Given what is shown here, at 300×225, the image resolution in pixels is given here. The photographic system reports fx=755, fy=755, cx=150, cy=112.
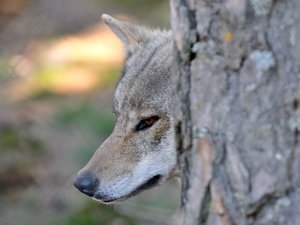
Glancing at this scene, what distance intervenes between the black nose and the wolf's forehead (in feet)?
1.34

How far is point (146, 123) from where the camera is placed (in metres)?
3.73

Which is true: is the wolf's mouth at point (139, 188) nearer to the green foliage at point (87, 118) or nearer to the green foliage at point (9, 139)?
the green foliage at point (87, 118)

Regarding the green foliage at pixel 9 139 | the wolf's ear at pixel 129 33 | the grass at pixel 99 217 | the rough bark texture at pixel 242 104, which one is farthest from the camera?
the green foliage at pixel 9 139

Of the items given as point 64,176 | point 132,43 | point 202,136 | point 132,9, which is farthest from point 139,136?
point 132,9

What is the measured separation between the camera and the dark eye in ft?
12.2

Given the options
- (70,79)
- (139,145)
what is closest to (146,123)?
(139,145)

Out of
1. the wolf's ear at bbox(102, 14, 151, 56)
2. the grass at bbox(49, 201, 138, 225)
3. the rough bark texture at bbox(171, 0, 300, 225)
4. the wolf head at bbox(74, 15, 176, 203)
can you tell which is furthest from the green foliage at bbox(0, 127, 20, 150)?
the rough bark texture at bbox(171, 0, 300, 225)

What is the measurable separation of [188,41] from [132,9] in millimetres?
8646

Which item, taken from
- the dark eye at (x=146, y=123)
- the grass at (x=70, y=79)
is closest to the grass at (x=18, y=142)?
the grass at (x=70, y=79)

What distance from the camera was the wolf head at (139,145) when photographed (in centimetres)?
368

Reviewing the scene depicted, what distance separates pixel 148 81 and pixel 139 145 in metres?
0.33

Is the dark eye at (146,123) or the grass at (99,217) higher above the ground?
the dark eye at (146,123)

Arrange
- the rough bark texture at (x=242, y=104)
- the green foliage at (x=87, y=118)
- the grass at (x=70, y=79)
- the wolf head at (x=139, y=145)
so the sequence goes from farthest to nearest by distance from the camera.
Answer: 1. the grass at (x=70, y=79)
2. the green foliage at (x=87, y=118)
3. the wolf head at (x=139, y=145)
4. the rough bark texture at (x=242, y=104)

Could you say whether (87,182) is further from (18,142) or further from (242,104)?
(18,142)
